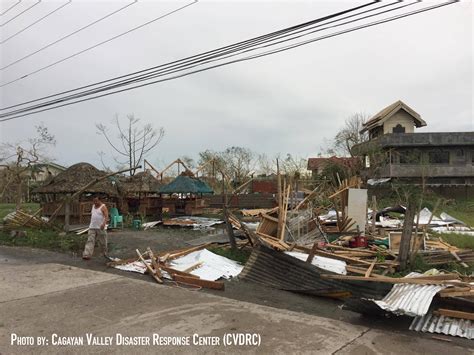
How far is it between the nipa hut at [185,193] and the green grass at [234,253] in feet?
32.7

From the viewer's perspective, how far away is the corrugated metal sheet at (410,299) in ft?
17.1

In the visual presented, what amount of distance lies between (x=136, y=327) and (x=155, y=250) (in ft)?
21.7

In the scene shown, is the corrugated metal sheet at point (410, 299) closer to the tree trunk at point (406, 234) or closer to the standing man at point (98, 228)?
the tree trunk at point (406, 234)

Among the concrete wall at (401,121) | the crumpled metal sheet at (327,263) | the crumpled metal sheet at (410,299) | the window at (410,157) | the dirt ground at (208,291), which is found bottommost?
the dirt ground at (208,291)

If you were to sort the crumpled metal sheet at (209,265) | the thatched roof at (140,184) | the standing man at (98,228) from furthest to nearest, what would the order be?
1. the thatched roof at (140,184)
2. the standing man at (98,228)
3. the crumpled metal sheet at (209,265)

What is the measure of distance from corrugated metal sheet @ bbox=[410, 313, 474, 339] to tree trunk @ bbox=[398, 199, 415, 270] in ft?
10.0

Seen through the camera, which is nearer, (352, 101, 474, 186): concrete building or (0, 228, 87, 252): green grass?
(0, 228, 87, 252): green grass

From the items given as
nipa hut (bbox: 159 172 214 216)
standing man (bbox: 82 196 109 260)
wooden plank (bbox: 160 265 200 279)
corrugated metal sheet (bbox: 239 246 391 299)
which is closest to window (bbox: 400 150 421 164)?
nipa hut (bbox: 159 172 214 216)

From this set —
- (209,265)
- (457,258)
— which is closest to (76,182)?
(209,265)

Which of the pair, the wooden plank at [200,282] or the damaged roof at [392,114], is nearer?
the wooden plank at [200,282]

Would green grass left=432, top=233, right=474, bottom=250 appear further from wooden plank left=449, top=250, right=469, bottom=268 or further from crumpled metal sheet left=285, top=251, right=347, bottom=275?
crumpled metal sheet left=285, top=251, right=347, bottom=275

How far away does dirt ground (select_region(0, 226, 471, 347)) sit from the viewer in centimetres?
583

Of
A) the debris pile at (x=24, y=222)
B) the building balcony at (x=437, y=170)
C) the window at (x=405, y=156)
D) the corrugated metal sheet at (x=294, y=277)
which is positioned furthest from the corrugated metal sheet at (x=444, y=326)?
the window at (x=405, y=156)

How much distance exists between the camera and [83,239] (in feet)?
45.0
